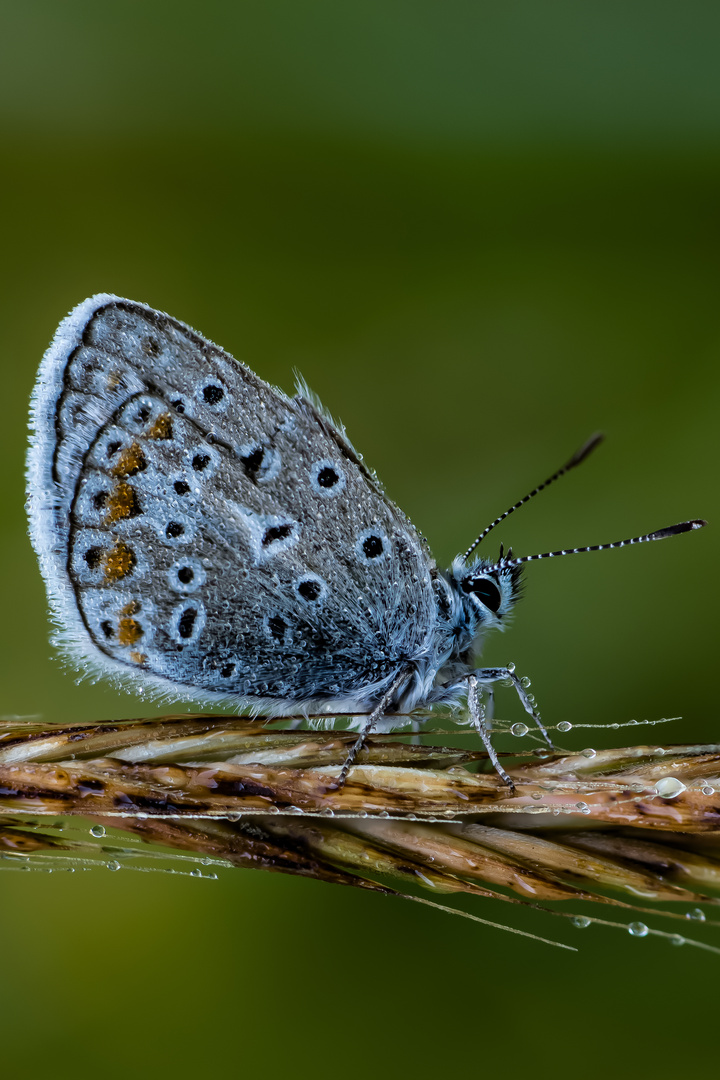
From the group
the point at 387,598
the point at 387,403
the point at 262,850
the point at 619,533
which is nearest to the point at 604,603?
the point at 619,533

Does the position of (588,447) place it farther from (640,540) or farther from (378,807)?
(378,807)

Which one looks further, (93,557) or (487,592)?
(487,592)

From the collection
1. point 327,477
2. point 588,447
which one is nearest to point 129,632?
point 327,477

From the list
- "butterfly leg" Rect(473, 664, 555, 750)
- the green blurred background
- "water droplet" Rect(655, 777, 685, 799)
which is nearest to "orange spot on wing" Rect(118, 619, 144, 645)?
the green blurred background

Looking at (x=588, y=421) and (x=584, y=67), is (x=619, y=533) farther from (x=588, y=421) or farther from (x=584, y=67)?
(x=584, y=67)

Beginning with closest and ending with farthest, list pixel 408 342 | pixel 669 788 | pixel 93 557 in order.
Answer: pixel 669 788
pixel 93 557
pixel 408 342

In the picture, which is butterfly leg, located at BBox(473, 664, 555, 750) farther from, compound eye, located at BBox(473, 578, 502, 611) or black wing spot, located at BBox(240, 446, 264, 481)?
black wing spot, located at BBox(240, 446, 264, 481)
